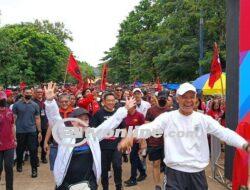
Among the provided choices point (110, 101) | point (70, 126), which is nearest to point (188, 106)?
point (70, 126)

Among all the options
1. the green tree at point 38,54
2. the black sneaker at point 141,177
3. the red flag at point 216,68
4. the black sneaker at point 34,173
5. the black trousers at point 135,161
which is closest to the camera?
the black trousers at point 135,161

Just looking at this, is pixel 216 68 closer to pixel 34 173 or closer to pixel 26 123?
pixel 26 123

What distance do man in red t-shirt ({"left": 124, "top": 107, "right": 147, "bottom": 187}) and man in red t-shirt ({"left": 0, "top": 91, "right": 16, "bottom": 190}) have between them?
211 centimetres

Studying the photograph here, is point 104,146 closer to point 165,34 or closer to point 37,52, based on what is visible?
point 165,34

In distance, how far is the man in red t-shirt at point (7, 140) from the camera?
297 inches

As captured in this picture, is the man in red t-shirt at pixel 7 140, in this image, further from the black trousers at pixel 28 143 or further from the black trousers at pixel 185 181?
the black trousers at pixel 185 181

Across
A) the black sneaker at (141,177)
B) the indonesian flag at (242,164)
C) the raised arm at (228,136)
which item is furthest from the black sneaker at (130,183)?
the raised arm at (228,136)

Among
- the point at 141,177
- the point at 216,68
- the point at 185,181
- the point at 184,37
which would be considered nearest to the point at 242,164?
the point at 185,181

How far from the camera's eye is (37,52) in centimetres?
5791

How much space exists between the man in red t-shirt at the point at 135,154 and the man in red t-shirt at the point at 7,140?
6.93ft

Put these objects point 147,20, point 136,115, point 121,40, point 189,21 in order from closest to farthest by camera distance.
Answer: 1. point 136,115
2. point 189,21
3. point 147,20
4. point 121,40

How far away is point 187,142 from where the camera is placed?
192 inches

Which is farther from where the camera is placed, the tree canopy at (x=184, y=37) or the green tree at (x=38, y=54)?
the green tree at (x=38, y=54)

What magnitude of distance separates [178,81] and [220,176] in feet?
78.9
